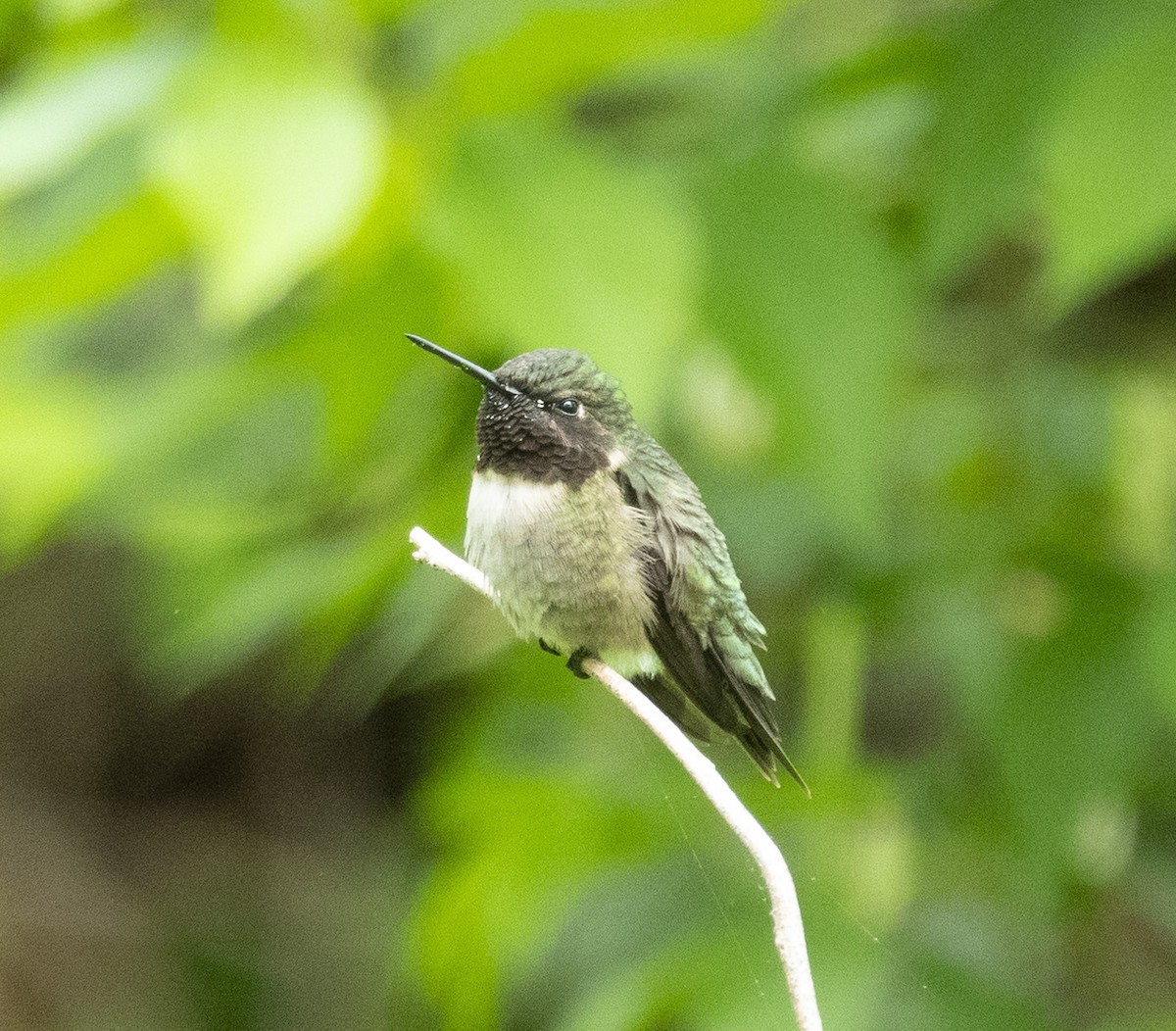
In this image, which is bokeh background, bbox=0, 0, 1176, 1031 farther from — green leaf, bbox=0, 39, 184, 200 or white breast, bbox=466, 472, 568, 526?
white breast, bbox=466, 472, 568, 526

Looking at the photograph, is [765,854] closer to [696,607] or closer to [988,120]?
[696,607]

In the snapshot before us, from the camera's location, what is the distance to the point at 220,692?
3.48 meters

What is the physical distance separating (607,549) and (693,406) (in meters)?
0.44

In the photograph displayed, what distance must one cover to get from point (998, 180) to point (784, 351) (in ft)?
1.05

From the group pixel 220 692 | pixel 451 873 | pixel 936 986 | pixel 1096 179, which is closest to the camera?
pixel 1096 179

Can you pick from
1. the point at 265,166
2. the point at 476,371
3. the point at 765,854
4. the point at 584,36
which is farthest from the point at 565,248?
the point at 765,854

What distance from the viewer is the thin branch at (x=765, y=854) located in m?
0.57

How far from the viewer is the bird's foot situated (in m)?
1.05

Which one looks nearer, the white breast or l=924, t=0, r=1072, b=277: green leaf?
the white breast

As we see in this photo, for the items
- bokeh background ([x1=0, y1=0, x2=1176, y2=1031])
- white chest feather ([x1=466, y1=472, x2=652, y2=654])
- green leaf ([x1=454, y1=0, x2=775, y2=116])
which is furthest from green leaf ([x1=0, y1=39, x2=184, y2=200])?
white chest feather ([x1=466, y1=472, x2=652, y2=654])

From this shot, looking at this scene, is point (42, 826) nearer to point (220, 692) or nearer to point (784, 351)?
point (220, 692)

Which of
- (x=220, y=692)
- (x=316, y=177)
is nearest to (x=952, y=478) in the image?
(x=316, y=177)

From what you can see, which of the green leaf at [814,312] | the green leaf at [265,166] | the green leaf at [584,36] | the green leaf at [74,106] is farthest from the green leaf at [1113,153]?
the green leaf at [74,106]

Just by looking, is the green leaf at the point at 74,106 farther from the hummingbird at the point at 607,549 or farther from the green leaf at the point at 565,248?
the hummingbird at the point at 607,549
